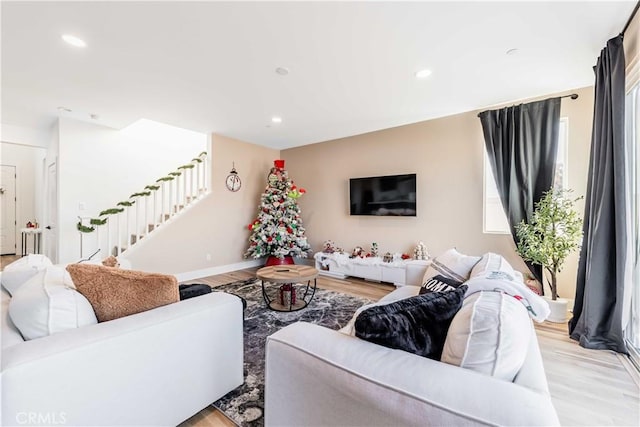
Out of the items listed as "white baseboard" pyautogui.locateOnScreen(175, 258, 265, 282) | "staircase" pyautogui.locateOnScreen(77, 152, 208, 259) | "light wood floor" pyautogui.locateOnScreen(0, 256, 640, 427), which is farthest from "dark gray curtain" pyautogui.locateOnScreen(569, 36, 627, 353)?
"staircase" pyautogui.locateOnScreen(77, 152, 208, 259)

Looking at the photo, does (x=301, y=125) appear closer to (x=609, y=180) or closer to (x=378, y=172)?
(x=378, y=172)

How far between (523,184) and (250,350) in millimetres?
3662

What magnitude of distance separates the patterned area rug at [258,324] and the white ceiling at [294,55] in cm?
260

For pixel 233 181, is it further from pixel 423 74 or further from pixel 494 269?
pixel 494 269

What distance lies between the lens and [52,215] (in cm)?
438

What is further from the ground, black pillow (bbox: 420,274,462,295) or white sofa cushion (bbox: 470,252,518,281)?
white sofa cushion (bbox: 470,252,518,281)

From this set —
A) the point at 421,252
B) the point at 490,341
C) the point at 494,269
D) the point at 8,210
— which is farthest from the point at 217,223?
the point at 8,210

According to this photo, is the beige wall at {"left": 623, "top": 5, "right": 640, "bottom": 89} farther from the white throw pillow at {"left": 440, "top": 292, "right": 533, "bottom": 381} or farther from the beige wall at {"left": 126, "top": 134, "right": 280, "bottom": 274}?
the beige wall at {"left": 126, "top": 134, "right": 280, "bottom": 274}

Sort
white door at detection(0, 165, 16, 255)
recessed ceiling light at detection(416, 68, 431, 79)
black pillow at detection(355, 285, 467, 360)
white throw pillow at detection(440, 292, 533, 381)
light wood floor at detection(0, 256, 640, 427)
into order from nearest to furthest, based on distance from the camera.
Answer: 1. white throw pillow at detection(440, 292, 533, 381)
2. black pillow at detection(355, 285, 467, 360)
3. light wood floor at detection(0, 256, 640, 427)
4. recessed ceiling light at detection(416, 68, 431, 79)
5. white door at detection(0, 165, 16, 255)

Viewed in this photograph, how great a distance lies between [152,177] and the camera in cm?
524

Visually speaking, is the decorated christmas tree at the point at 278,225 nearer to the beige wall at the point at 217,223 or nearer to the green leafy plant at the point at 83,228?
the beige wall at the point at 217,223

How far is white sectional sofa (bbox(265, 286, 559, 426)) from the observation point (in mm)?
732

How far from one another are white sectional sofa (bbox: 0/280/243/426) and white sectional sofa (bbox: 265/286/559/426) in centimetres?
53

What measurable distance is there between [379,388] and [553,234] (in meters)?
3.06
